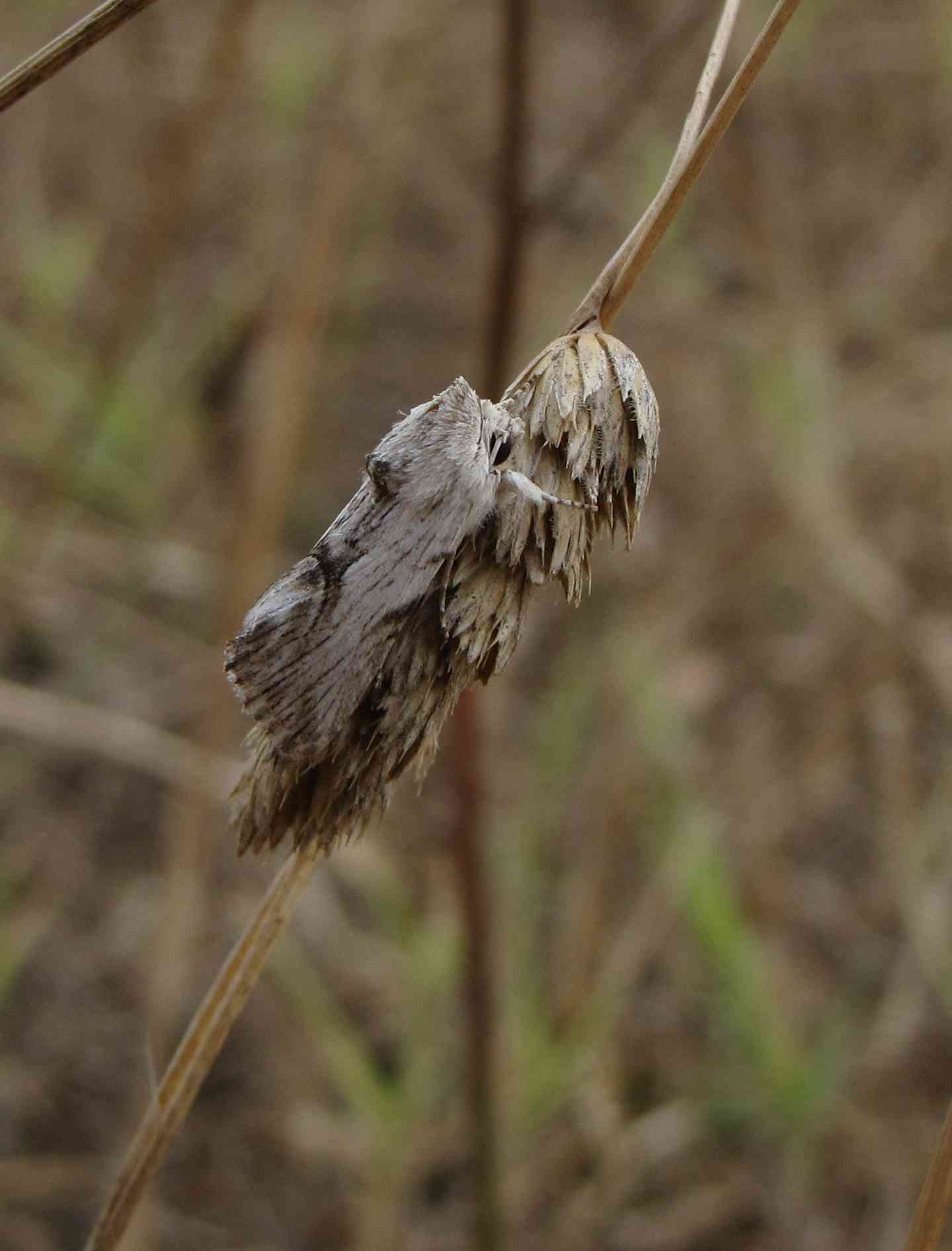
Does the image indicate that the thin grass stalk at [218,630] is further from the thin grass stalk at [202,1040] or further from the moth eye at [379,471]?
the moth eye at [379,471]

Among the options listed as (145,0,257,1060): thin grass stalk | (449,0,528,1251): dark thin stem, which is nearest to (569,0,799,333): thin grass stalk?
(449,0,528,1251): dark thin stem

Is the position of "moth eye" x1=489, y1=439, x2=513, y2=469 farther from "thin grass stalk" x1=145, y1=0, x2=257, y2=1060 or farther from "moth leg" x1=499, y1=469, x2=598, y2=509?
"thin grass stalk" x1=145, y1=0, x2=257, y2=1060

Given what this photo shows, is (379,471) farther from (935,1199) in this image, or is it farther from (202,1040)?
(935,1199)

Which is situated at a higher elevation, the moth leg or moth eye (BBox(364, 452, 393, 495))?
moth eye (BBox(364, 452, 393, 495))

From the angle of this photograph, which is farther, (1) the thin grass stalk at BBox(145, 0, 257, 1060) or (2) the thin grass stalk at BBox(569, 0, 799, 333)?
(1) the thin grass stalk at BBox(145, 0, 257, 1060)

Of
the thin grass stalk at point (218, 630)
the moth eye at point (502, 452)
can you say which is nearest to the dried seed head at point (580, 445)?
the moth eye at point (502, 452)

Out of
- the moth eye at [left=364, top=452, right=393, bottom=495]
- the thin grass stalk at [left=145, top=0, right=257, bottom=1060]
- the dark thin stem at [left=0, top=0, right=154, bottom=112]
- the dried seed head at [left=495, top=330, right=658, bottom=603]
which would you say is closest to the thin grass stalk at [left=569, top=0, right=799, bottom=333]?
the dried seed head at [left=495, top=330, right=658, bottom=603]

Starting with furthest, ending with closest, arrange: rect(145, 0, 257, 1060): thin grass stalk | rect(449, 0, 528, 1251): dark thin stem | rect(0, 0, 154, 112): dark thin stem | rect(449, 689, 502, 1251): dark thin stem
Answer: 1. rect(145, 0, 257, 1060): thin grass stalk
2. rect(449, 689, 502, 1251): dark thin stem
3. rect(449, 0, 528, 1251): dark thin stem
4. rect(0, 0, 154, 112): dark thin stem

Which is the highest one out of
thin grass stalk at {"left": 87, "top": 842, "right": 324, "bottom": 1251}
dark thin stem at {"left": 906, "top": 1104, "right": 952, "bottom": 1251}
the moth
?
the moth

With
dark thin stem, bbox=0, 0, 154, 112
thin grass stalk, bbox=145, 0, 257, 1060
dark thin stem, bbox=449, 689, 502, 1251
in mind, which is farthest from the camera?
thin grass stalk, bbox=145, 0, 257, 1060
